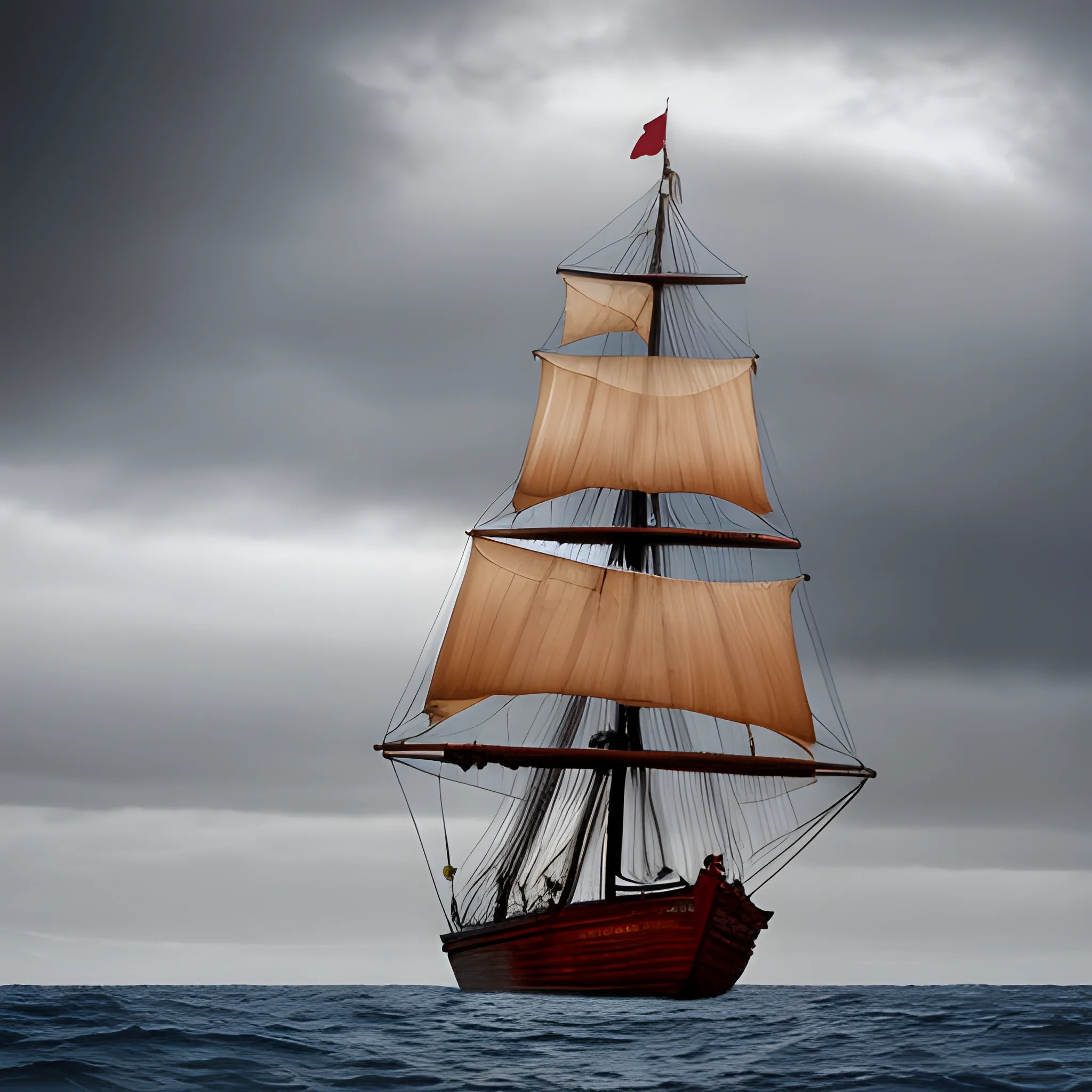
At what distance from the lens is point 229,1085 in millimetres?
25688

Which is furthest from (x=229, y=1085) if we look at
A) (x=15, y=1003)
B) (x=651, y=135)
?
(x=651, y=135)

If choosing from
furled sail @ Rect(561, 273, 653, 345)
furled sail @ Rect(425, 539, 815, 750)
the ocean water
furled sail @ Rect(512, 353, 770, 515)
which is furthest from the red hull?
furled sail @ Rect(561, 273, 653, 345)

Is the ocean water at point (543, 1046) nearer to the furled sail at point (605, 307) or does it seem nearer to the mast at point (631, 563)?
the mast at point (631, 563)

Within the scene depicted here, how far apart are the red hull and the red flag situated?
30.6 metres

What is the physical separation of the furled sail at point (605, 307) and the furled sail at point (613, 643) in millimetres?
12542

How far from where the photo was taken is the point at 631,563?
60.3 m

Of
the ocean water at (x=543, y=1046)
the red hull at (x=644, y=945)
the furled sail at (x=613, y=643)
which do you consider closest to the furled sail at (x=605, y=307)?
the furled sail at (x=613, y=643)

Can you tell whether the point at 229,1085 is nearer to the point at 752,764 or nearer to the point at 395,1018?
the point at 395,1018

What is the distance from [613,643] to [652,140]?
2174cm

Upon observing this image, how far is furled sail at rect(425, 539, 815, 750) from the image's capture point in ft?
184

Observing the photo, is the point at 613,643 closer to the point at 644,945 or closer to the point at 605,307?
the point at 644,945

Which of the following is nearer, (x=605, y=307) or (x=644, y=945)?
(x=644, y=945)

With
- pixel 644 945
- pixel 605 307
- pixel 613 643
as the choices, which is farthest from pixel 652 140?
pixel 644 945

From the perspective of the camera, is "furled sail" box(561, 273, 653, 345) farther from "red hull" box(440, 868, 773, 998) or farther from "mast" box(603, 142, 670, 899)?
"red hull" box(440, 868, 773, 998)
